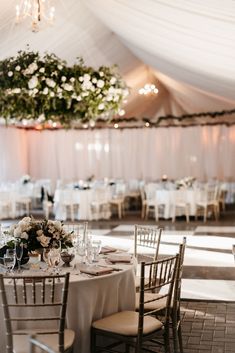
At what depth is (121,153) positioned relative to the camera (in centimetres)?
1733

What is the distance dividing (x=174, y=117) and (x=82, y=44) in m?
6.80

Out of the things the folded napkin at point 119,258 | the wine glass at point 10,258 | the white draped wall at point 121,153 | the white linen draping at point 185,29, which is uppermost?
the white linen draping at point 185,29

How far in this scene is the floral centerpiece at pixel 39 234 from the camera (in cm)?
420

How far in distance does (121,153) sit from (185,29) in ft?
38.4

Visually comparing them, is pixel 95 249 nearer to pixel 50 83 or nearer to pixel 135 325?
pixel 135 325

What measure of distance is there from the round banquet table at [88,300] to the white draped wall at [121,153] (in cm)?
1238

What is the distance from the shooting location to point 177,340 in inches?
163

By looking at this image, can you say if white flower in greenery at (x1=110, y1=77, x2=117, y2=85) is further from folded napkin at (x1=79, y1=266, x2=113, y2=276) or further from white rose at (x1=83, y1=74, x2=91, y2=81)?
folded napkin at (x1=79, y1=266, x2=113, y2=276)

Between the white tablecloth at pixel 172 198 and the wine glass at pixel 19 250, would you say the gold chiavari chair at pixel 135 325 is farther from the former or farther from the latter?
the white tablecloth at pixel 172 198

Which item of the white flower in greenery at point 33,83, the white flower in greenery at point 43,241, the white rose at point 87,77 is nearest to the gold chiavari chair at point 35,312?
the white flower in greenery at point 43,241

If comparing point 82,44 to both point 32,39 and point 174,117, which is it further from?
point 174,117

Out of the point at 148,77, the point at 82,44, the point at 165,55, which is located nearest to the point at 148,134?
the point at 148,77

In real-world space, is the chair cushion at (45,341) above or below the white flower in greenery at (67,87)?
below

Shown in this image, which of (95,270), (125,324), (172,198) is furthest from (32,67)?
(172,198)
